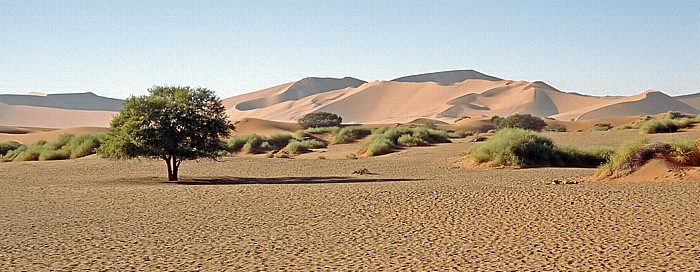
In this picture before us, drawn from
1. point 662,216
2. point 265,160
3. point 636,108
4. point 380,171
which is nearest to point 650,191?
point 662,216

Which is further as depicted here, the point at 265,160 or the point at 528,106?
the point at 528,106

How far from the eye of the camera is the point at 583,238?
38.7 feet

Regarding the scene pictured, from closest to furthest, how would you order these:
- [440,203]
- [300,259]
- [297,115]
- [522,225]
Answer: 1. [300,259]
2. [522,225]
3. [440,203]
4. [297,115]

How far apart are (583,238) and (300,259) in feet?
14.2

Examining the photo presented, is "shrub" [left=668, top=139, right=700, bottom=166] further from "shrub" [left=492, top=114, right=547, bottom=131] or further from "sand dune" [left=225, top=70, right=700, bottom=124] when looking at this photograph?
"sand dune" [left=225, top=70, right=700, bottom=124]

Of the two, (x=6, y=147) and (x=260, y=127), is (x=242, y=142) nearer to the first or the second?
(x=6, y=147)

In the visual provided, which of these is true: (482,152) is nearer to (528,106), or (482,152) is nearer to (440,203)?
(440,203)

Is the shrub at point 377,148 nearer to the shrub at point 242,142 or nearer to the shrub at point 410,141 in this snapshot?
the shrub at point 410,141

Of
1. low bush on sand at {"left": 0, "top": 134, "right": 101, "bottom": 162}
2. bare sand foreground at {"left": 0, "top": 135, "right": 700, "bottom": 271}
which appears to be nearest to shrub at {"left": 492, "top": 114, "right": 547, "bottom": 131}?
low bush on sand at {"left": 0, "top": 134, "right": 101, "bottom": 162}

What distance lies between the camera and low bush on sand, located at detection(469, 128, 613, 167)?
2866 centimetres

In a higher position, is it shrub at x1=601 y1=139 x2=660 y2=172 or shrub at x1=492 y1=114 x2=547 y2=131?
shrub at x1=492 y1=114 x2=547 y2=131

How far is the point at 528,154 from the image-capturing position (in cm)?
2931

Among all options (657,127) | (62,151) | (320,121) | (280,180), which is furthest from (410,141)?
(320,121)

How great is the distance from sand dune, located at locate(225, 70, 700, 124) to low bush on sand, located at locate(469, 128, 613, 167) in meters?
85.0
